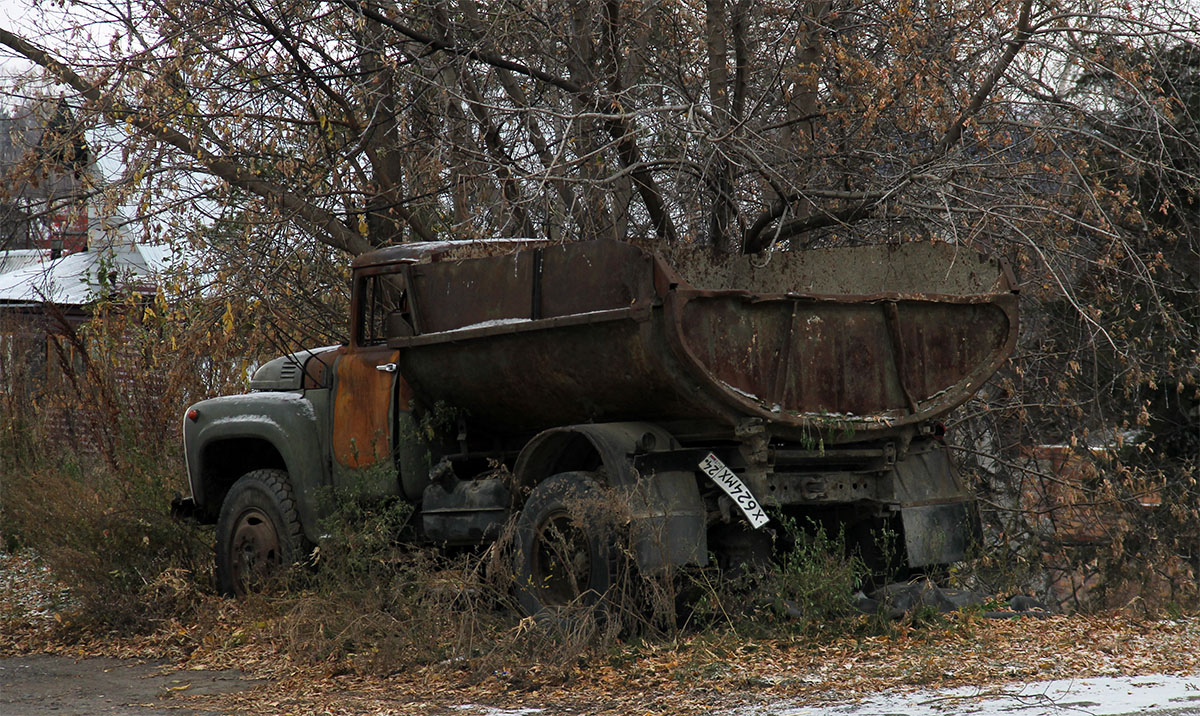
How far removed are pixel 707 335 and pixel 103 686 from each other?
3846 millimetres

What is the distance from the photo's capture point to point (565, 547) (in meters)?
6.89

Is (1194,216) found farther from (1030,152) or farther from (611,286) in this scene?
(611,286)

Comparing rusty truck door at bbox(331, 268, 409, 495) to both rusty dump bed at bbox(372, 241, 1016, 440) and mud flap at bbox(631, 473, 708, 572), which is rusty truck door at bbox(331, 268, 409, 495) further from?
mud flap at bbox(631, 473, 708, 572)

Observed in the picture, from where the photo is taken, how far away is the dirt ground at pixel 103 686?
641 cm

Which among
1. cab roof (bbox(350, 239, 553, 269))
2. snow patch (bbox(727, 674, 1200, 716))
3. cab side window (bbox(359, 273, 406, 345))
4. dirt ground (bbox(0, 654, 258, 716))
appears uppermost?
cab roof (bbox(350, 239, 553, 269))

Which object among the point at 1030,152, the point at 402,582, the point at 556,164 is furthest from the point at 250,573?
the point at 1030,152

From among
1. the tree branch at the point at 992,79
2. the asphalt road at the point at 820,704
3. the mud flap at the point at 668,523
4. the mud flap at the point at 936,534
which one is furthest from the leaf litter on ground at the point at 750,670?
the tree branch at the point at 992,79

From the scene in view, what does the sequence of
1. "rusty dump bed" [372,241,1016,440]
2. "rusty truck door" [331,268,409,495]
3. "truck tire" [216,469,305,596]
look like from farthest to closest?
"truck tire" [216,469,305,596] < "rusty truck door" [331,268,409,495] < "rusty dump bed" [372,241,1016,440]

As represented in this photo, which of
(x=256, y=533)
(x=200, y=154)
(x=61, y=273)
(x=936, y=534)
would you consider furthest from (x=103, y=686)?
(x=61, y=273)

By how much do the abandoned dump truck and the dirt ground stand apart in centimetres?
145

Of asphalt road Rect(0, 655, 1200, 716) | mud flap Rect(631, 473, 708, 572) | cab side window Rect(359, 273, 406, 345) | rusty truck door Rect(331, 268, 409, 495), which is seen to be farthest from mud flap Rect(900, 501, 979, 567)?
cab side window Rect(359, 273, 406, 345)

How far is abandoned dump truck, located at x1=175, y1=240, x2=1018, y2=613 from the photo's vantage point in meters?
6.83

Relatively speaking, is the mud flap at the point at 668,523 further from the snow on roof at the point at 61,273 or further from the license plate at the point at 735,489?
the snow on roof at the point at 61,273

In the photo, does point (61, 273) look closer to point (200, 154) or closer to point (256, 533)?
point (200, 154)
